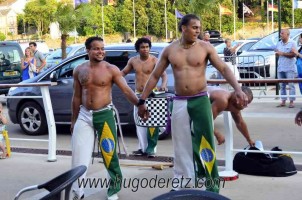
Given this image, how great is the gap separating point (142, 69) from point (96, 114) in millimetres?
Result: 2679

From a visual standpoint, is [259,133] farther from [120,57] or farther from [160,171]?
[160,171]

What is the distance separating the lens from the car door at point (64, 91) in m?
11.0

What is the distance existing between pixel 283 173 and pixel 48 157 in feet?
11.4

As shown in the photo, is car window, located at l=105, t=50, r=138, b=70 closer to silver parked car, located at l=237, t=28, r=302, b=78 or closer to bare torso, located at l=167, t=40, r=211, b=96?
Result: bare torso, located at l=167, t=40, r=211, b=96

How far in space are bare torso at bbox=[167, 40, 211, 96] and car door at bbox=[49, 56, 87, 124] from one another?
17.0 ft

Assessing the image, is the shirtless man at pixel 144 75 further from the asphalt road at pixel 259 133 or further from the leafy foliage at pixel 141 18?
the leafy foliage at pixel 141 18

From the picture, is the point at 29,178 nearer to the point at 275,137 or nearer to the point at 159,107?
the point at 159,107

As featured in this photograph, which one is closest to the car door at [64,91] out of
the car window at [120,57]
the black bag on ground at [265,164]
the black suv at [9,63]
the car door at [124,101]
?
the car window at [120,57]

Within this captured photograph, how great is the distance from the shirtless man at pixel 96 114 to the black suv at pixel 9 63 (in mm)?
12175

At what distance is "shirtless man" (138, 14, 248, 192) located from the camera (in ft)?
19.4

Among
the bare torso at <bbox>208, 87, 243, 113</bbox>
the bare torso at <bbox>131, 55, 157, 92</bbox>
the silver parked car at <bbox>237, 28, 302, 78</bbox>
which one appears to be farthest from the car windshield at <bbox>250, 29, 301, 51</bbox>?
the bare torso at <bbox>208, 87, 243, 113</bbox>

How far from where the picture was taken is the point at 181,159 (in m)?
6.12

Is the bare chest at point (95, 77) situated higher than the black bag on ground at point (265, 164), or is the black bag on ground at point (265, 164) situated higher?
the bare chest at point (95, 77)

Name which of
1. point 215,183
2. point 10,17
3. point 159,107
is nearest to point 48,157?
point 159,107
